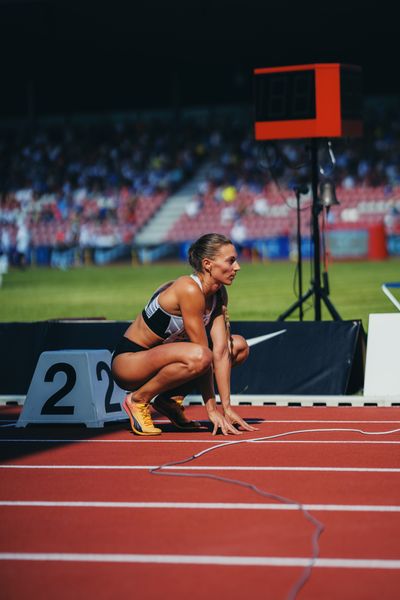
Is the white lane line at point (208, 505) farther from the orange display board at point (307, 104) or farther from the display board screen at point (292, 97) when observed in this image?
the display board screen at point (292, 97)

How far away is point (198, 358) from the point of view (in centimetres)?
739

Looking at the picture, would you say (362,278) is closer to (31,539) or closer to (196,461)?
(196,461)

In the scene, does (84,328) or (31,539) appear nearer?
(31,539)

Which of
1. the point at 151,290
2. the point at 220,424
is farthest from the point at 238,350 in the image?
the point at 151,290

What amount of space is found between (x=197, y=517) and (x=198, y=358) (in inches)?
92.3

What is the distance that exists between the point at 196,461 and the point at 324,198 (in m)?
5.95

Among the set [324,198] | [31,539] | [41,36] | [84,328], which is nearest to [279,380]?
[84,328]

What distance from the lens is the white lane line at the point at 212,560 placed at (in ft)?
14.0

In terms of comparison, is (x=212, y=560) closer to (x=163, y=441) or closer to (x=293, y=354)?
(x=163, y=441)

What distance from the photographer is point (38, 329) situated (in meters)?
10.6

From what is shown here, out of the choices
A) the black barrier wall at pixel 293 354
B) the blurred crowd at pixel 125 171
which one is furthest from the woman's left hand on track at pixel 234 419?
the blurred crowd at pixel 125 171

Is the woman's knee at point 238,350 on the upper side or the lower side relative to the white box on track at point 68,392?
upper

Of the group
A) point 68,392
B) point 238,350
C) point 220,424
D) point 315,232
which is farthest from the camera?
point 315,232

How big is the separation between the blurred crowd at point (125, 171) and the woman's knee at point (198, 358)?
30772 millimetres
